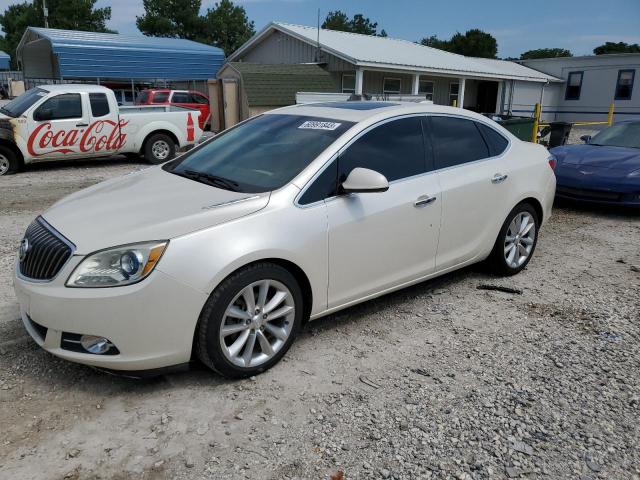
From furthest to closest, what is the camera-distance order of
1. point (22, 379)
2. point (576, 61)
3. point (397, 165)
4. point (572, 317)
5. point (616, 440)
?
point (576, 61), point (572, 317), point (397, 165), point (22, 379), point (616, 440)

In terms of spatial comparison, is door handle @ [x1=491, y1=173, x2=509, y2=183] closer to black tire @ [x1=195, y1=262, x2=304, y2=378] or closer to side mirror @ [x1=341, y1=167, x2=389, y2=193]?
side mirror @ [x1=341, y1=167, x2=389, y2=193]

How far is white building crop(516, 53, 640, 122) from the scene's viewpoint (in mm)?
27359

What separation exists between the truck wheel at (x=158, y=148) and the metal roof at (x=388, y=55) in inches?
396

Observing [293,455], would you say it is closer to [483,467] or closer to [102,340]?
[483,467]

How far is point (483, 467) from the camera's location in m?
2.53

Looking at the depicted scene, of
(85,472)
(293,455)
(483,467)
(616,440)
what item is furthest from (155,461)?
(616,440)

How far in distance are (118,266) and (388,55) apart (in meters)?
21.6

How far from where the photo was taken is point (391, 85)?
24094mm

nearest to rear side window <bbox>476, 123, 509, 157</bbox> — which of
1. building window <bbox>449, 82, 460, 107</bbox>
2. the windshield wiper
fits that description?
the windshield wiper

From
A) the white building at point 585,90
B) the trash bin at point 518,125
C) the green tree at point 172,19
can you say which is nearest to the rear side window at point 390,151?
the trash bin at point 518,125

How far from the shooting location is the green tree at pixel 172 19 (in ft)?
191

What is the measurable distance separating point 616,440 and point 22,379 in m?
3.30

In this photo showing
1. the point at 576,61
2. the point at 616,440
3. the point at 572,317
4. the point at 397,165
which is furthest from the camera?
A: the point at 576,61

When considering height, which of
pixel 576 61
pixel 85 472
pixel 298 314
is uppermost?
pixel 576 61
